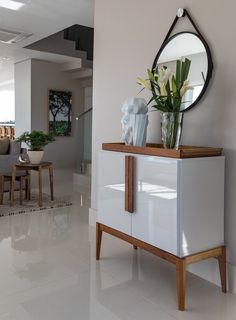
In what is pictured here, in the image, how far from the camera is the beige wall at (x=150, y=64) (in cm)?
234

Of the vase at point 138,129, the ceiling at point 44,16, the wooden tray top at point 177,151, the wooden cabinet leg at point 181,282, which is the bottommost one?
the wooden cabinet leg at point 181,282

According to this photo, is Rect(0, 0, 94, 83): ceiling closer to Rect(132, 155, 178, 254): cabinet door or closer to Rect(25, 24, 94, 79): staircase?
Rect(25, 24, 94, 79): staircase

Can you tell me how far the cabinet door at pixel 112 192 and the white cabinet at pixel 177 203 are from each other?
0.05ft

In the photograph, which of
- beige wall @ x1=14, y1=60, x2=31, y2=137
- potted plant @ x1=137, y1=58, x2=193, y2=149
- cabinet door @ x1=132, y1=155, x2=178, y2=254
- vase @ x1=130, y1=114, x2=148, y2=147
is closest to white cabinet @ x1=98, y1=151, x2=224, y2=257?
cabinet door @ x1=132, y1=155, x2=178, y2=254

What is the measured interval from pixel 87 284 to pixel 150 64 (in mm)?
1937

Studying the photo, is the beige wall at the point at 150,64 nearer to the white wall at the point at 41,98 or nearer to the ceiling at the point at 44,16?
the ceiling at the point at 44,16

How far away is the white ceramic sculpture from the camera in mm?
2584

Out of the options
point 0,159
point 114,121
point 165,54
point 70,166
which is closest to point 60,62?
point 70,166

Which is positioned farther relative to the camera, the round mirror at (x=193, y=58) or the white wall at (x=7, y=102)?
the white wall at (x=7, y=102)

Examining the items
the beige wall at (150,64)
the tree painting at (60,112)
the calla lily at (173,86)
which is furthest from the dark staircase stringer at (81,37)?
the calla lily at (173,86)

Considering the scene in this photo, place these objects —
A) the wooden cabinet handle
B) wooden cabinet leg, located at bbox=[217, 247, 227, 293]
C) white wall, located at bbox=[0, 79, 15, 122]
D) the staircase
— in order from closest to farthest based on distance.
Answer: wooden cabinet leg, located at bbox=[217, 247, 227, 293] < the wooden cabinet handle < the staircase < white wall, located at bbox=[0, 79, 15, 122]

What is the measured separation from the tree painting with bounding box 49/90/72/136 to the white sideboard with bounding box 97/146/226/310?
623 centimetres

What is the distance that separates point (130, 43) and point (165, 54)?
56 cm

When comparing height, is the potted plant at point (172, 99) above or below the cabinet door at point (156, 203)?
above
